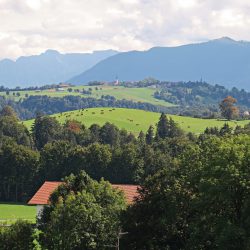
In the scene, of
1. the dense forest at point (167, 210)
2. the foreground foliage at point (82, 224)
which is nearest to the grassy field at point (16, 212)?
the dense forest at point (167, 210)

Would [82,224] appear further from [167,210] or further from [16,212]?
[16,212]

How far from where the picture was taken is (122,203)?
161 feet

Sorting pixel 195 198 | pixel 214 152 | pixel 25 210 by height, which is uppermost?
pixel 214 152

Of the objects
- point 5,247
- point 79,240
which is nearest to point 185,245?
point 79,240

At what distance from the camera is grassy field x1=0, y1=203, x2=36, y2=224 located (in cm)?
8734

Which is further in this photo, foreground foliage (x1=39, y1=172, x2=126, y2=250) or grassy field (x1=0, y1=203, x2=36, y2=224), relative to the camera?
grassy field (x1=0, y1=203, x2=36, y2=224)

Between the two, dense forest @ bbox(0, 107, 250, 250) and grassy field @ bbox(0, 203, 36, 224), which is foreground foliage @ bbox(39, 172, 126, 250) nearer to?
dense forest @ bbox(0, 107, 250, 250)

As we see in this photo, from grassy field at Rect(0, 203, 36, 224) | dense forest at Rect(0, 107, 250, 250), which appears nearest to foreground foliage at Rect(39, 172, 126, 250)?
dense forest at Rect(0, 107, 250, 250)

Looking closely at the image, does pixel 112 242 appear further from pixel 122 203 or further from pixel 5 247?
pixel 5 247

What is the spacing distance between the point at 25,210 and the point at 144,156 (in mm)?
26549

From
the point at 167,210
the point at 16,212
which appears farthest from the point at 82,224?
the point at 16,212

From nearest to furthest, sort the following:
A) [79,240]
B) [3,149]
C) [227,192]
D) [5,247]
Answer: [227,192] < [79,240] < [5,247] < [3,149]

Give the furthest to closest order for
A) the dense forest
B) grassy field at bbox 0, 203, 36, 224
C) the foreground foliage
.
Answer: grassy field at bbox 0, 203, 36, 224 < the foreground foliage < the dense forest

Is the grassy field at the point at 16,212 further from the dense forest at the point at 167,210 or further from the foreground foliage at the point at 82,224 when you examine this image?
the foreground foliage at the point at 82,224
